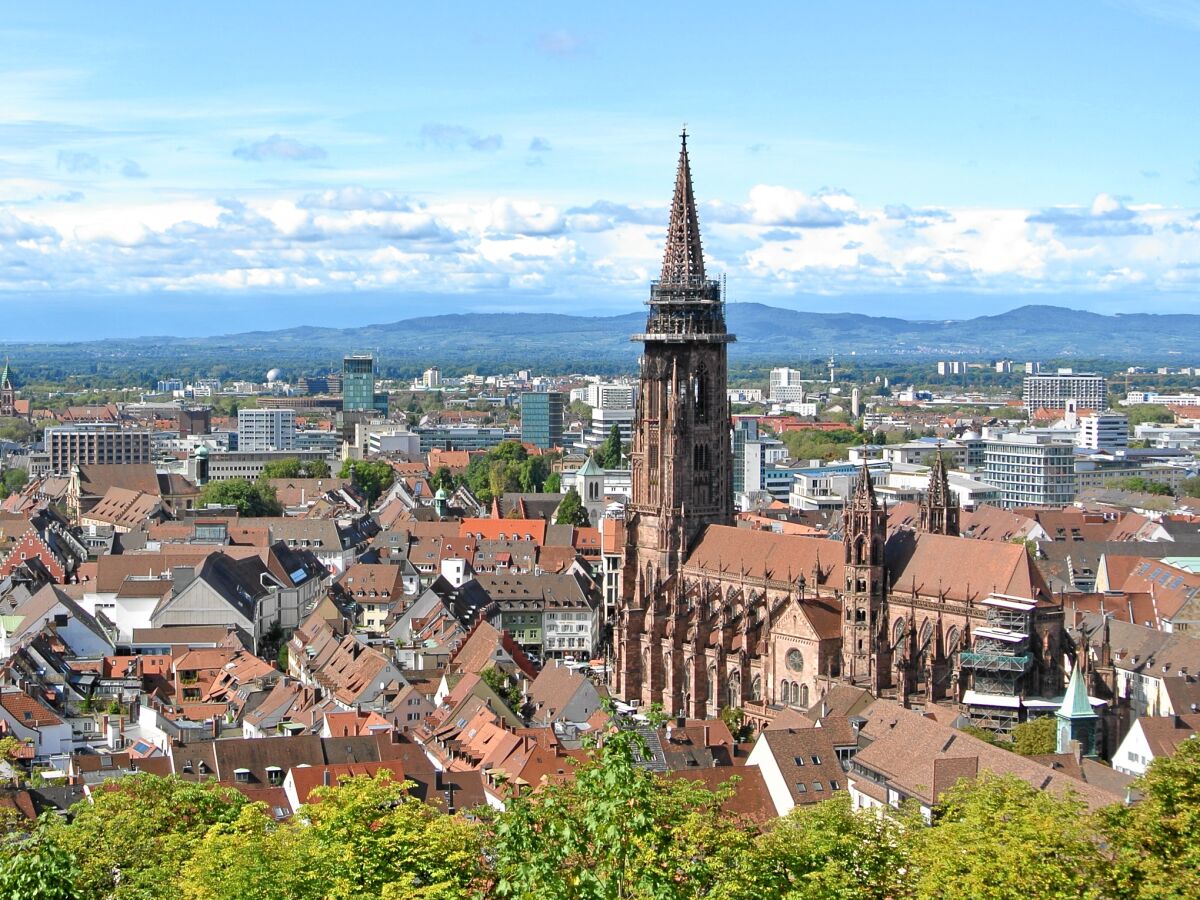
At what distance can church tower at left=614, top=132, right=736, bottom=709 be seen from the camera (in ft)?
358

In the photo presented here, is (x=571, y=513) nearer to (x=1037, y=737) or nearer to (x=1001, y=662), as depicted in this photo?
(x=1001, y=662)

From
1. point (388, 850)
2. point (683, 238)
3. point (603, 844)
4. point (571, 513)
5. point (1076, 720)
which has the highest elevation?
point (683, 238)

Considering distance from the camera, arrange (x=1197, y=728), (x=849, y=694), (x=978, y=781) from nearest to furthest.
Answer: (x=978, y=781) < (x=1197, y=728) < (x=849, y=694)

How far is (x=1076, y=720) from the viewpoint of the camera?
2808 inches

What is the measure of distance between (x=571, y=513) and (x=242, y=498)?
126 ft

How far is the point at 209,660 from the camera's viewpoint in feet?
334

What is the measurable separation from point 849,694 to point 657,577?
28362 millimetres

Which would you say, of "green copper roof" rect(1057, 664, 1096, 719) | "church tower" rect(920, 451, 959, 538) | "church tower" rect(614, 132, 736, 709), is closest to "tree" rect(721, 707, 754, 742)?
"church tower" rect(614, 132, 736, 709)

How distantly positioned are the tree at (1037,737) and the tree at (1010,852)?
84.4 ft

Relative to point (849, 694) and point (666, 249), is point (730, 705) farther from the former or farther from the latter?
point (666, 249)

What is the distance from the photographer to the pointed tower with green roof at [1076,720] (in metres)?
71.0

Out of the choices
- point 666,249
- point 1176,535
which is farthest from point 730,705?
point 1176,535

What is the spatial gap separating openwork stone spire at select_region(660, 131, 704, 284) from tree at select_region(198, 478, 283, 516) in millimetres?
87744

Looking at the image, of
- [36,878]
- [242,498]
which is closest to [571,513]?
[242,498]
